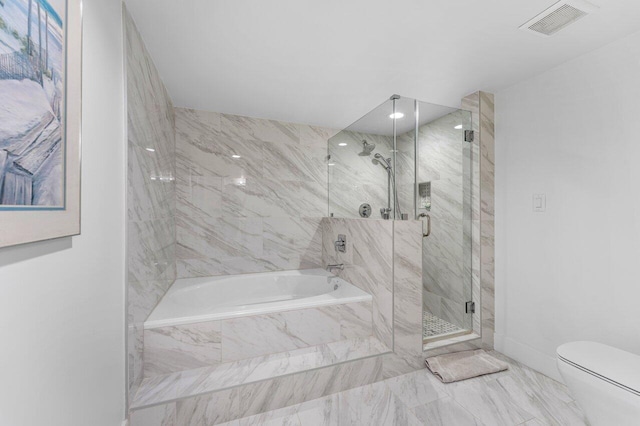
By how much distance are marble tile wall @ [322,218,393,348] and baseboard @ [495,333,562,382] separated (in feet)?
3.58

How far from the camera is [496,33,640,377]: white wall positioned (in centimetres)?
170

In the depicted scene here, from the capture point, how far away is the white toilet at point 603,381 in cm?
128

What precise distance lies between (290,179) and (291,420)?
91.3 inches

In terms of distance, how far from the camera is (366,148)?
8.35 ft

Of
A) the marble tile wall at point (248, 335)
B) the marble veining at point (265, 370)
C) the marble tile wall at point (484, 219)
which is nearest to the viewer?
the marble veining at point (265, 370)

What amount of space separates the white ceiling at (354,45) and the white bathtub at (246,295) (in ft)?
5.80

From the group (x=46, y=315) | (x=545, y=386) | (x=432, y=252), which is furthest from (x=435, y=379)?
(x=46, y=315)

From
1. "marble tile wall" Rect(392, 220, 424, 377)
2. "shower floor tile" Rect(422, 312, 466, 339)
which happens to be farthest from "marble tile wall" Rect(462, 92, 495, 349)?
"marble tile wall" Rect(392, 220, 424, 377)

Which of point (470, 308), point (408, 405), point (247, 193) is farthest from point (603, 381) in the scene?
point (247, 193)

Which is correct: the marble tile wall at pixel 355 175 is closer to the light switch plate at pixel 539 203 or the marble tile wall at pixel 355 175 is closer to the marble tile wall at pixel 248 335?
the marble tile wall at pixel 248 335

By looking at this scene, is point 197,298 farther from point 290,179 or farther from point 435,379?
point 435,379

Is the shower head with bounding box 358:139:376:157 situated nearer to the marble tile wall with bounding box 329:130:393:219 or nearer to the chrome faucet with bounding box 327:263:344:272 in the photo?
the marble tile wall with bounding box 329:130:393:219

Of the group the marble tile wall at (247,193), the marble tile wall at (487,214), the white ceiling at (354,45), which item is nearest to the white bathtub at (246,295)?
the marble tile wall at (247,193)

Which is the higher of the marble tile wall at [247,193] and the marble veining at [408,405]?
the marble tile wall at [247,193]
